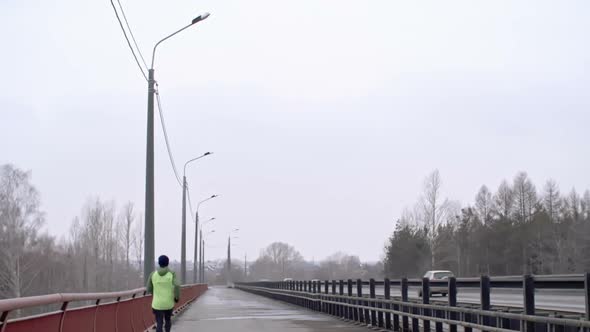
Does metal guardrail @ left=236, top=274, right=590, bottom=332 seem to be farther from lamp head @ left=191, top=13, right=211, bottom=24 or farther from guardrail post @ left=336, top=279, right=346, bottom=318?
lamp head @ left=191, top=13, right=211, bottom=24

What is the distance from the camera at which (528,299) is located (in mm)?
10633

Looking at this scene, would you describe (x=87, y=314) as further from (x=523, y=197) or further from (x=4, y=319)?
(x=523, y=197)

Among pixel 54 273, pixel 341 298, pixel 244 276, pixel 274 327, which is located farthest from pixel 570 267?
pixel 244 276

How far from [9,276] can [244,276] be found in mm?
96576

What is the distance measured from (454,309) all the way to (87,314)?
21.0 feet

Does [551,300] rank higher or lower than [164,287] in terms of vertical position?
lower

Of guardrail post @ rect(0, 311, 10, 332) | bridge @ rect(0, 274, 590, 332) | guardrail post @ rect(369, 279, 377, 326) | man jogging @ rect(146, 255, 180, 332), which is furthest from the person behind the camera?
guardrail post @ rect(369, 279, 377, 326)

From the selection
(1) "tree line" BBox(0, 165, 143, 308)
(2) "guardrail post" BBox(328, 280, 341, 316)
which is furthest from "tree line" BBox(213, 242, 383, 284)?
(2) "guardrail post" BBox(328, 280, 341, 316)

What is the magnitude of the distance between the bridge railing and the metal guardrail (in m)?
5.97

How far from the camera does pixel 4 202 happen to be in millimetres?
71688

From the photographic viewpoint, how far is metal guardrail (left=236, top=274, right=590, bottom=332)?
10023mm

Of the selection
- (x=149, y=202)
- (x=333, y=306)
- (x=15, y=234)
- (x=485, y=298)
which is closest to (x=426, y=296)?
(x=485, y=298)

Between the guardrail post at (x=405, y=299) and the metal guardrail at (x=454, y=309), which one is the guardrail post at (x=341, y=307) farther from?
the guardrail post at (x=405, y=299)

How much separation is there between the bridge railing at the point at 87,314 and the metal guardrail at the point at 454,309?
5.97 m
